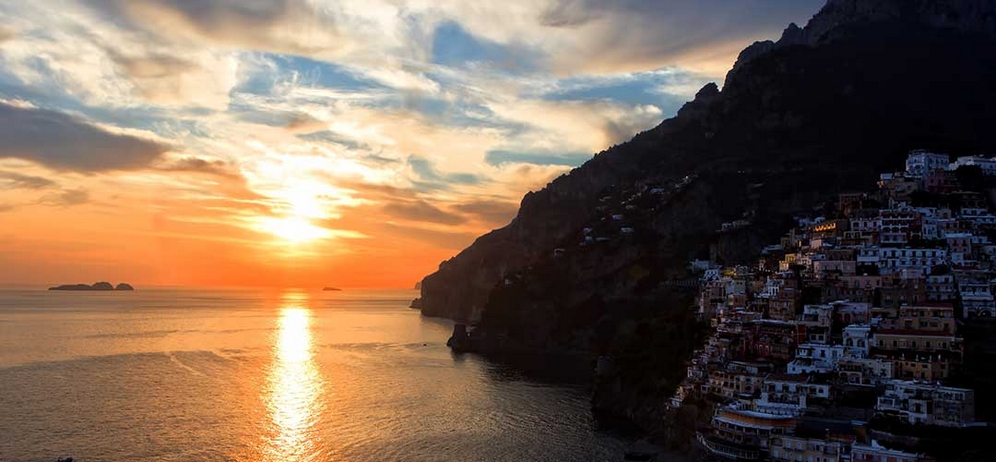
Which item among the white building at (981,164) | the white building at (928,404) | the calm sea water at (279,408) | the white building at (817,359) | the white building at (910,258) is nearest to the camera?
the white building at (928,404)

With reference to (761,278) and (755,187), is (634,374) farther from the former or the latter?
(755,187)

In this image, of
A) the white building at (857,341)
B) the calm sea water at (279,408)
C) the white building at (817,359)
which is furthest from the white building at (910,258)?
the calm sea water at (279,408)

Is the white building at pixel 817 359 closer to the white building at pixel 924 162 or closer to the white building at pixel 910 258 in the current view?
the white building at pixel 910 258

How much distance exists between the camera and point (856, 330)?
75312mm

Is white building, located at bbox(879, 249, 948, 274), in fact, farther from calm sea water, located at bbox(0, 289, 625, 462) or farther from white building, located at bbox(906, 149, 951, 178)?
calm sea water, located at bbox(0, 289, 625, 462)

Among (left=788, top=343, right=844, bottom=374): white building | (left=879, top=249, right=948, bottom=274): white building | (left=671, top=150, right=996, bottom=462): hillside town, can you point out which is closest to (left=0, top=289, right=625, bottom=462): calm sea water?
(left=671, top=150, right=996, bottom=462): hillside town

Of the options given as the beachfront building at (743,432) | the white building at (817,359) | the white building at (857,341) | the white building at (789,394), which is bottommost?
the beachfront building at (743,432)

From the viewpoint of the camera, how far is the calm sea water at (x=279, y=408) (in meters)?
77.2

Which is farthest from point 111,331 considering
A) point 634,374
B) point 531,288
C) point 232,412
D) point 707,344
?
point 707,344

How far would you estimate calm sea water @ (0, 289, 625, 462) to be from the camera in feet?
253

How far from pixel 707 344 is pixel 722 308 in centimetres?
1027

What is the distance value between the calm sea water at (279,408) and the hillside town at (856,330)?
52.2 ft

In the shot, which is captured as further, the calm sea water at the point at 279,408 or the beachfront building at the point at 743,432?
the calm sea water at the point at 279,408

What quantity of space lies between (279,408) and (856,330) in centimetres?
6907
